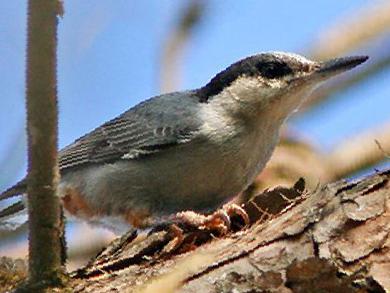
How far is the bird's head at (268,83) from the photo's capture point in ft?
12.4

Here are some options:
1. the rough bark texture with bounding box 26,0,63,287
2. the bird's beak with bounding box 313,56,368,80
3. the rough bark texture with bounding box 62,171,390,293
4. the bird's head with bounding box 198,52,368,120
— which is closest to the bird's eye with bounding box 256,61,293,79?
the bird's head with bounding box 198,52,368,120

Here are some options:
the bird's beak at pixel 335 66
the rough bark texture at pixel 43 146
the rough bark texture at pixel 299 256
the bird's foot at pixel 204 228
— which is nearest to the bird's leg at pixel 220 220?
the bird's foot at pixel 204 228

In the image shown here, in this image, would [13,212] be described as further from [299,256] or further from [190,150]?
[299,256]

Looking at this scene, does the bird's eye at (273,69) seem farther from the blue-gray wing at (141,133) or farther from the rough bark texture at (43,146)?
the rough bark texture at (43,146)

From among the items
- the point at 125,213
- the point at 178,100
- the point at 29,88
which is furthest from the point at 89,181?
the point at 29,88

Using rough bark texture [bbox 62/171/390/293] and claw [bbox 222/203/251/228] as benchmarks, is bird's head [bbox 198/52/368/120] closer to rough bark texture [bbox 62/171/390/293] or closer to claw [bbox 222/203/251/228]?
claw [bbox 222/203/251/228]

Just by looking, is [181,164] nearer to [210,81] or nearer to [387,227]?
[210,81]

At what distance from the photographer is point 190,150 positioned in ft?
12.4

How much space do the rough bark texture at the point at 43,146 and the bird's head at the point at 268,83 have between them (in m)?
1.44

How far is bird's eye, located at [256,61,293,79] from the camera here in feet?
12.8

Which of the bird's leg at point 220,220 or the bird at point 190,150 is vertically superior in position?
the bird at point 190,150

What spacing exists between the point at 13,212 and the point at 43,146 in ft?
5.37

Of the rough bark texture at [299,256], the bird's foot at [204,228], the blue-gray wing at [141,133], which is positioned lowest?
the rough bark texture at [299,256]

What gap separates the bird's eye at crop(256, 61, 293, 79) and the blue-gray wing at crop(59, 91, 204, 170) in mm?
333
